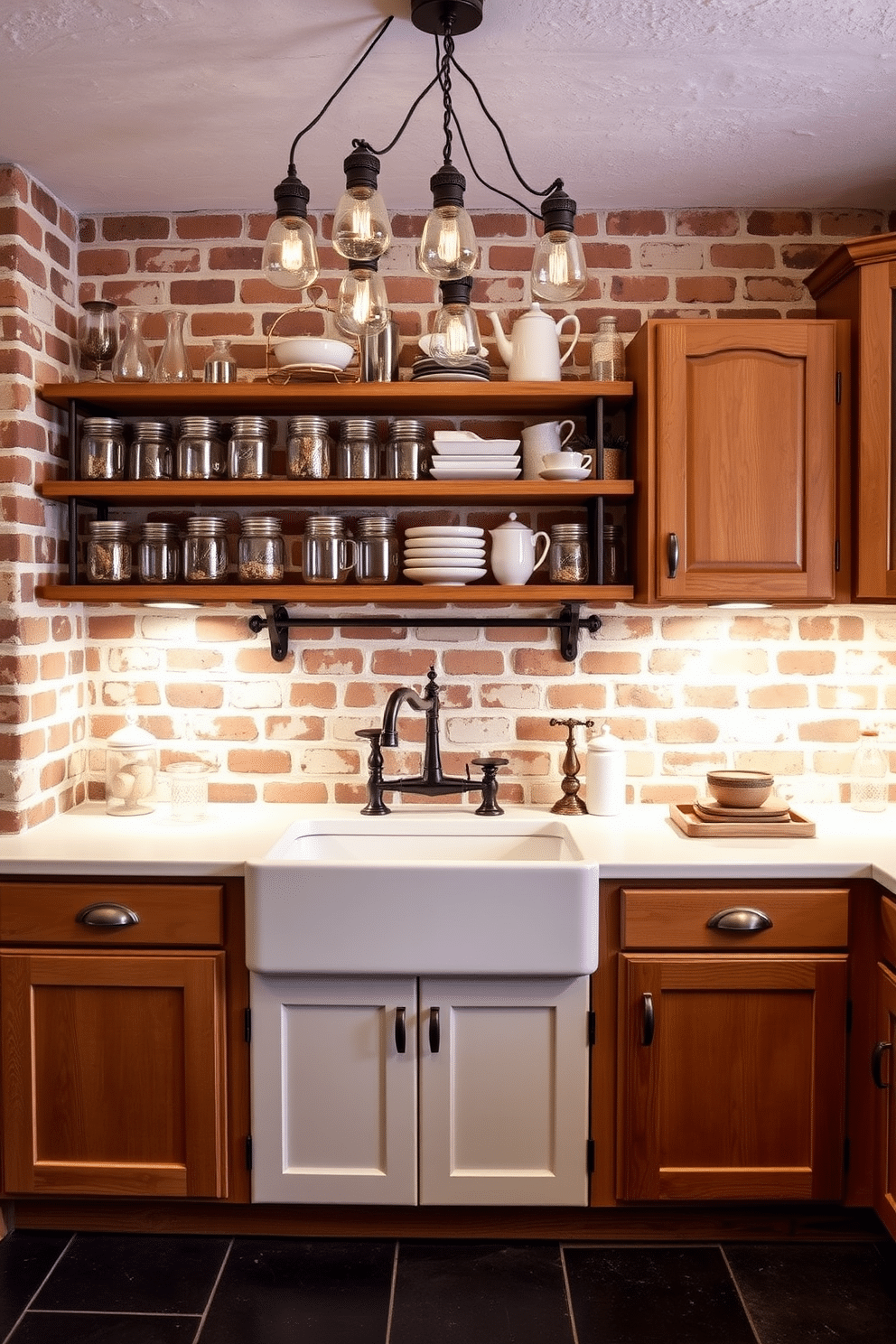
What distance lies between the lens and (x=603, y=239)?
2.70 meters

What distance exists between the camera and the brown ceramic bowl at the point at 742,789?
7.91 feet

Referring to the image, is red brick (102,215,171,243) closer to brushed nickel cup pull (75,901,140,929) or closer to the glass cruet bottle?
the glass cruet bottle

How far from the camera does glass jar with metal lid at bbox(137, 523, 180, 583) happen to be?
8.46 ft

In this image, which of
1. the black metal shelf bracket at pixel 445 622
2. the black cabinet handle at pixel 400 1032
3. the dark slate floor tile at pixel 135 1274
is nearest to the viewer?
the dark slate floor tile at pixel 135 1274


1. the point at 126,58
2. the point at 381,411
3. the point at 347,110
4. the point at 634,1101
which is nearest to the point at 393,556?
the point at 381,411

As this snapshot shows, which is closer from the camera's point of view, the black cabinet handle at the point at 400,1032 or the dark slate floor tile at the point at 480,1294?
the dark slate floor tile at the point at 480,1294

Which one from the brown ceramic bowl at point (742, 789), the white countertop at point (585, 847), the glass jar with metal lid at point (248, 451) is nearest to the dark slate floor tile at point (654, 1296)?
the white countertop at point (585, 847)

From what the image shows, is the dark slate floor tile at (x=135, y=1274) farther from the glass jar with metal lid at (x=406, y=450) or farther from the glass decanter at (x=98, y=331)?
the glass decanter at (x=98, y=331)

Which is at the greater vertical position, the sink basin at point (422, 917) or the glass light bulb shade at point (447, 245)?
the glass light bulb shade at point (447, 245)

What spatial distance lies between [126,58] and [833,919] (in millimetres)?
2164

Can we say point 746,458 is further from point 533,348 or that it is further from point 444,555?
point 444,555

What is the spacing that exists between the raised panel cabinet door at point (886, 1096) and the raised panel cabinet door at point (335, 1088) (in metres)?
0.95

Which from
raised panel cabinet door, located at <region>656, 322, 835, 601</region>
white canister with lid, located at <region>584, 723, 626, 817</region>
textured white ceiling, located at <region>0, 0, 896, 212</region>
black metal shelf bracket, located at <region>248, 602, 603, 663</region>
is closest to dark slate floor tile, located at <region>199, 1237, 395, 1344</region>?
white canister with lid, located at <region>584, 723, 626, 817</region>

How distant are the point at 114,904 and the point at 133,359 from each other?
1.29 m
